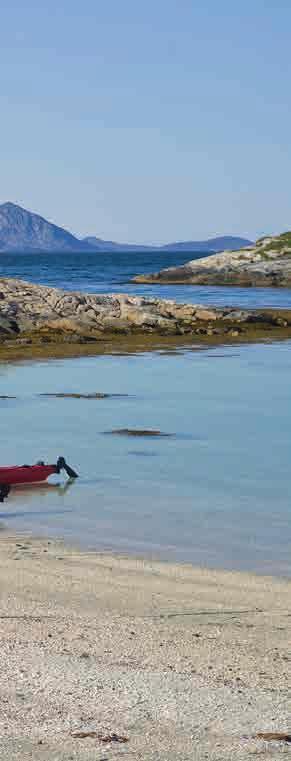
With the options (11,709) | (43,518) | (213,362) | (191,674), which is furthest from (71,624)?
(213,362)

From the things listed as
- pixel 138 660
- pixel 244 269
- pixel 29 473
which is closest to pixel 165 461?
pixel 29 473

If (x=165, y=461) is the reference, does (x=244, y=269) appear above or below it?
above

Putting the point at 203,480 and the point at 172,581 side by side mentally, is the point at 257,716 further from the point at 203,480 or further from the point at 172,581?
the point at 203,480

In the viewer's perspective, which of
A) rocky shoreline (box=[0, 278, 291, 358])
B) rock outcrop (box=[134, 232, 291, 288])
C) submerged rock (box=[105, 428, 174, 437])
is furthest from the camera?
rock outcrop (box=[134, 232, 291, 288])

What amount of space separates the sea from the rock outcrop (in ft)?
174

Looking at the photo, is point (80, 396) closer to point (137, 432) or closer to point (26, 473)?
point (137, 432)

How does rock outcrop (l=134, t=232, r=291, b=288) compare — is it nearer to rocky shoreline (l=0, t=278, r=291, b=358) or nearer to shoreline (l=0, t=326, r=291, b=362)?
rocky shoreline (l=0, t=278, r=291, b=358)

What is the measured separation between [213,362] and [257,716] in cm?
2414

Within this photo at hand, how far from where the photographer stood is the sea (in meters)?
10.9

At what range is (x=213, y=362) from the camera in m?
30.0

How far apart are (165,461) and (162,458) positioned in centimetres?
24

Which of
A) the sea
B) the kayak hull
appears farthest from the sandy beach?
the kayak hull

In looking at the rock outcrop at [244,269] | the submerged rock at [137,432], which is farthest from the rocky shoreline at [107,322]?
the rock outcrop at [244,269]

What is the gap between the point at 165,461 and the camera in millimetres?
15117
